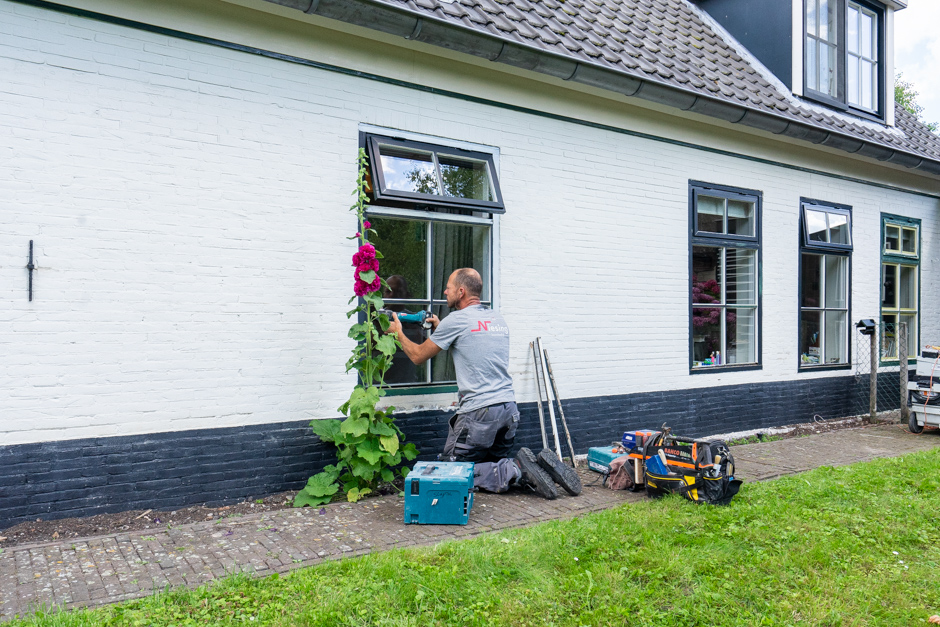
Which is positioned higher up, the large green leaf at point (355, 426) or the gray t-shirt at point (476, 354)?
the gray t-shirt at point (476, 354)

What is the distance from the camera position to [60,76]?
14.2 feet

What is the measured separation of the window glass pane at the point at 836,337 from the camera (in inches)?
372

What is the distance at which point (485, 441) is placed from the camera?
5.22m

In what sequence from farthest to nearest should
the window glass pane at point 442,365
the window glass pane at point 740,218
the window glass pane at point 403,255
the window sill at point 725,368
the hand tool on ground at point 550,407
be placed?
the window glass pane at point 740,218
the window sill at point 725,368
the hand tool on ground at point 550,407
the window glass pane at point 442,365
the window glass pane at point 403,255

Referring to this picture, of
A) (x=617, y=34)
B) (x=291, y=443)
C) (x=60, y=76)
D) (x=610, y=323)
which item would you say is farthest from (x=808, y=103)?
(x=60, y=76)

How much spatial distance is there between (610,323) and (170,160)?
436cm

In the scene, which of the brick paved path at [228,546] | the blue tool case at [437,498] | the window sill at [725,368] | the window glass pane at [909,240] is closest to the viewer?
the brick paved path at [228,546]

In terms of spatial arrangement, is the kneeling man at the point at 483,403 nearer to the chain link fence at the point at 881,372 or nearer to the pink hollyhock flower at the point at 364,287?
the pink hollyhock flower at the point at 364,287

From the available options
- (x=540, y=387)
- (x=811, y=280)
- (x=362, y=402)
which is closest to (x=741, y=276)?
(x=811, y=280)

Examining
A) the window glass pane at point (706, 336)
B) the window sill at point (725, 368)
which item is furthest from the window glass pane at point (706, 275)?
the window sill at point (725, 368)

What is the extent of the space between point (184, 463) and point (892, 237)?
10.2m

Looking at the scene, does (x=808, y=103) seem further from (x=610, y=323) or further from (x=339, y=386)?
(x=339, y=386)

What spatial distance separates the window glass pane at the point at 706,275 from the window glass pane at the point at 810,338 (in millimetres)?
1720

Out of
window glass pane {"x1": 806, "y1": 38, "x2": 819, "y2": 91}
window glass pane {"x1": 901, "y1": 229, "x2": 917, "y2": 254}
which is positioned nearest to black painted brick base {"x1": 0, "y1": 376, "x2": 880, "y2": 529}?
window glass pane {"x1": 806, "y1": 38, "x2": 819, "y2": 91}
